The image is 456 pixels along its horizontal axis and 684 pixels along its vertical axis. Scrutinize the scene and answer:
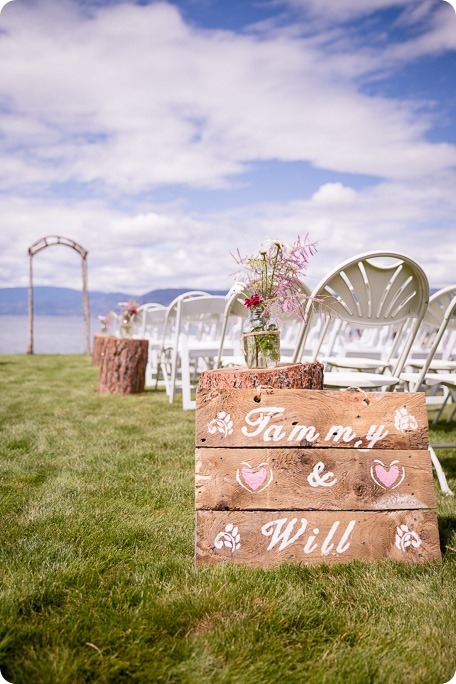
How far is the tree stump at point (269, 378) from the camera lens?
7.12ft

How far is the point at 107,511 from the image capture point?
2293 mm

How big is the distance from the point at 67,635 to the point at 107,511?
0.92 m

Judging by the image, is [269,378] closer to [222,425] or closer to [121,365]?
[222,425]

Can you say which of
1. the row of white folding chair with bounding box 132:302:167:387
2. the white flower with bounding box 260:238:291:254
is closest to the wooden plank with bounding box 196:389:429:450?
the white flower with bounding box 260:238:291:254

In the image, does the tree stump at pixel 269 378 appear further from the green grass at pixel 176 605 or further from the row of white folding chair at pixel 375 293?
the green grass at pixel 176 605

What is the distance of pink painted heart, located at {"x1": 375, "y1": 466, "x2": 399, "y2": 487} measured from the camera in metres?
1.86

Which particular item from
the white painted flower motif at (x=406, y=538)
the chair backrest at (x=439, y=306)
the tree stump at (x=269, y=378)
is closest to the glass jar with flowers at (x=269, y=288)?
the tree stump at (x=269, y=378)

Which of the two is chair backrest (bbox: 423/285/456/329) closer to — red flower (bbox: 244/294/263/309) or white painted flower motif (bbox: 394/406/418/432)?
red flower (bbox: 244/294/263/309)

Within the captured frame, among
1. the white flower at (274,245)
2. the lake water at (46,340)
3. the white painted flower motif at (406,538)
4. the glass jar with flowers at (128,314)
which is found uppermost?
the white flower at (274,245)

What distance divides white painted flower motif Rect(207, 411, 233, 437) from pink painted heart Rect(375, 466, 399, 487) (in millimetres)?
546

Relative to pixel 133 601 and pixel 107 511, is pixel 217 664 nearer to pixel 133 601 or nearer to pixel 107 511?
pixel 133 601

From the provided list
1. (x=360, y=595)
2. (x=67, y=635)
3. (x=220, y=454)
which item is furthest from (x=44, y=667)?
(x=360, y=595)

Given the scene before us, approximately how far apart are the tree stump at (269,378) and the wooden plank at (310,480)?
0.37 m

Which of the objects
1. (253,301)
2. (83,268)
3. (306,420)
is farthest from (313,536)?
(83,268)
